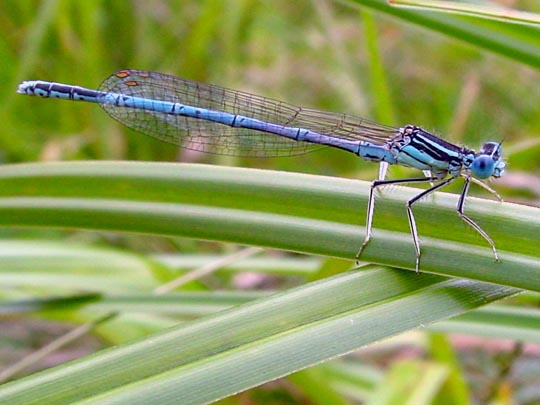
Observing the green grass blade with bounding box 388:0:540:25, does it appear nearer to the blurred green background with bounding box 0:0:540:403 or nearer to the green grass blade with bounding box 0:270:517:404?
the green grass blade with bounding box 0:270:517:404

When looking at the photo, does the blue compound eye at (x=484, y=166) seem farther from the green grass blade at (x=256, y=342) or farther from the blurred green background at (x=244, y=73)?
the green grass blade at (x=256, y=342)

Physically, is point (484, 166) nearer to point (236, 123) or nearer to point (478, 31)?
point (478, 31)

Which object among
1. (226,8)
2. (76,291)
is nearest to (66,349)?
(76,291)

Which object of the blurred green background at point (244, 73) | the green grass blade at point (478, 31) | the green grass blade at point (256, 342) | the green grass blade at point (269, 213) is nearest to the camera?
the green grass blade at point (256, 342)

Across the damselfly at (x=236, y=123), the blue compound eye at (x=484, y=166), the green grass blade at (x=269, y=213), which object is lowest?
the green grass blade at (x=269, y=213)

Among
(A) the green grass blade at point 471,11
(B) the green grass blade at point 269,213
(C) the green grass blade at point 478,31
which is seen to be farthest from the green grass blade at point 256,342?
(C) the green grass blade at point 478,31

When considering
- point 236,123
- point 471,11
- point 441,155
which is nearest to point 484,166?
point 441,155

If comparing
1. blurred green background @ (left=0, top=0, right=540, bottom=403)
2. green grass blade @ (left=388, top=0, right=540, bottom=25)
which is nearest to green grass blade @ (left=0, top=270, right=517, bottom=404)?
green grass blade @ (left=388, top=0, right=540, bottom=25)
